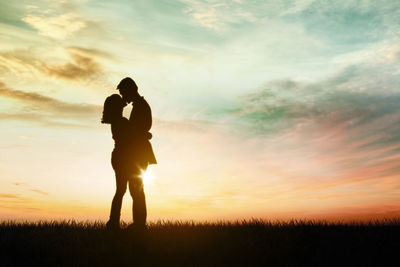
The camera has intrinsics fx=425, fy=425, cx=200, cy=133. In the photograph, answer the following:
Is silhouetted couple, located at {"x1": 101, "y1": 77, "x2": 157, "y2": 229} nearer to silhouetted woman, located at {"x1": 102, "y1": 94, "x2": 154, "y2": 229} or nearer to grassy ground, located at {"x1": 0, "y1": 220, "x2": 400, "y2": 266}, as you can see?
silhouetted woman, located at {"x1": 102, "y1": 94, "x2": 154, "y2": 229}

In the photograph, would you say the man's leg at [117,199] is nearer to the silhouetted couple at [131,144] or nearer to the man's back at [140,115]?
the silhouetted couple at [131,144]

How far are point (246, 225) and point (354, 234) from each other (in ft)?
9.54

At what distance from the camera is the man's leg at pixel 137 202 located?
32.1ft

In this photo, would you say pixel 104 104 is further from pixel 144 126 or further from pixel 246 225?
pixel 246 225

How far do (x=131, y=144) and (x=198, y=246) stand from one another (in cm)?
276

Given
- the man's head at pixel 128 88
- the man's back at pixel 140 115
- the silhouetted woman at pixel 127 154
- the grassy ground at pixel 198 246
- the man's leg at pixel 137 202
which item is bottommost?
the grassy ground at pixel 198 246

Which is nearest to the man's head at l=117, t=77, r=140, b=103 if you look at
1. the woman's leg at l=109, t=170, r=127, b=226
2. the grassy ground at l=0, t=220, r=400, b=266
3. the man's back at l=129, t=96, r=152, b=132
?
the man's back at l=129, t=96, r=152, b=132

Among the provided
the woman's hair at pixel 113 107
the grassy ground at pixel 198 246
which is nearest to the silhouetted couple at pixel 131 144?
the woman's hair at pixel 113 107

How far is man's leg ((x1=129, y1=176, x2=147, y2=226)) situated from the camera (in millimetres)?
9773

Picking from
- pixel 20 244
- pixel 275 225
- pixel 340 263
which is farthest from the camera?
pixel 275 225

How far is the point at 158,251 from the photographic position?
9.27 meters

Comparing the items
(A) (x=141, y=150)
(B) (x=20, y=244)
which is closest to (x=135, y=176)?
(A) (x=141, y=150)

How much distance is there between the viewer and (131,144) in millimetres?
9688

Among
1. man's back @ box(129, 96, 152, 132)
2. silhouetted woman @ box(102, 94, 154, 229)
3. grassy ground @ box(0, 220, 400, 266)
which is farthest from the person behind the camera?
silhouetted woman @ box(102, 94, 154, 229)
